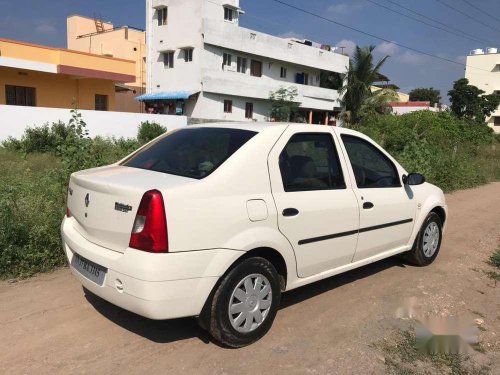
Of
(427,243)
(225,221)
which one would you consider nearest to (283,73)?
Result: (427,243)

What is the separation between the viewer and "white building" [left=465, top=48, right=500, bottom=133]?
70.4m

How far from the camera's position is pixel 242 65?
119 ft

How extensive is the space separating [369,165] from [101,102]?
88.2 ft

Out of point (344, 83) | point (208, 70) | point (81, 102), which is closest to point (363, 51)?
point (344, 83)

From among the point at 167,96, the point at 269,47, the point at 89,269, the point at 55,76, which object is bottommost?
the point at 89,269

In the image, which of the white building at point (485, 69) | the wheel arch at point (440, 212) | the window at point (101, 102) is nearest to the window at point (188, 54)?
the window at point (101, 102)

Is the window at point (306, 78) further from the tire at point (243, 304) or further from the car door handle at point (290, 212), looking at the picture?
the tire at point (243, 304)

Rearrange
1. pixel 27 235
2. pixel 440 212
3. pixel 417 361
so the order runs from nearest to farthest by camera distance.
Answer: pixel 417 361
pixel 27 235
pixel 440 212

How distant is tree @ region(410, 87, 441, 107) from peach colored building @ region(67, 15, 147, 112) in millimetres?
57493

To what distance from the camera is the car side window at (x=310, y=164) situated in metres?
3.82

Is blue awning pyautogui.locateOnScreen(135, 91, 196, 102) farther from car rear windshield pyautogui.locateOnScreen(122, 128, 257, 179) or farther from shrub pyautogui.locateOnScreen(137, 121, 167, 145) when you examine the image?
car rear windshield pyautogui.locateOnScreen(122, 128, 257, 179)

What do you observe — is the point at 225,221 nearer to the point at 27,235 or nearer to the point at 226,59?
the point at 27,235

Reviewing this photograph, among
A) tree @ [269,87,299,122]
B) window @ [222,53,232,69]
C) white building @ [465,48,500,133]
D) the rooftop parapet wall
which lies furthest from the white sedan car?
white building @ [465,48,500,133]

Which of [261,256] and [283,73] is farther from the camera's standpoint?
[283,73]
